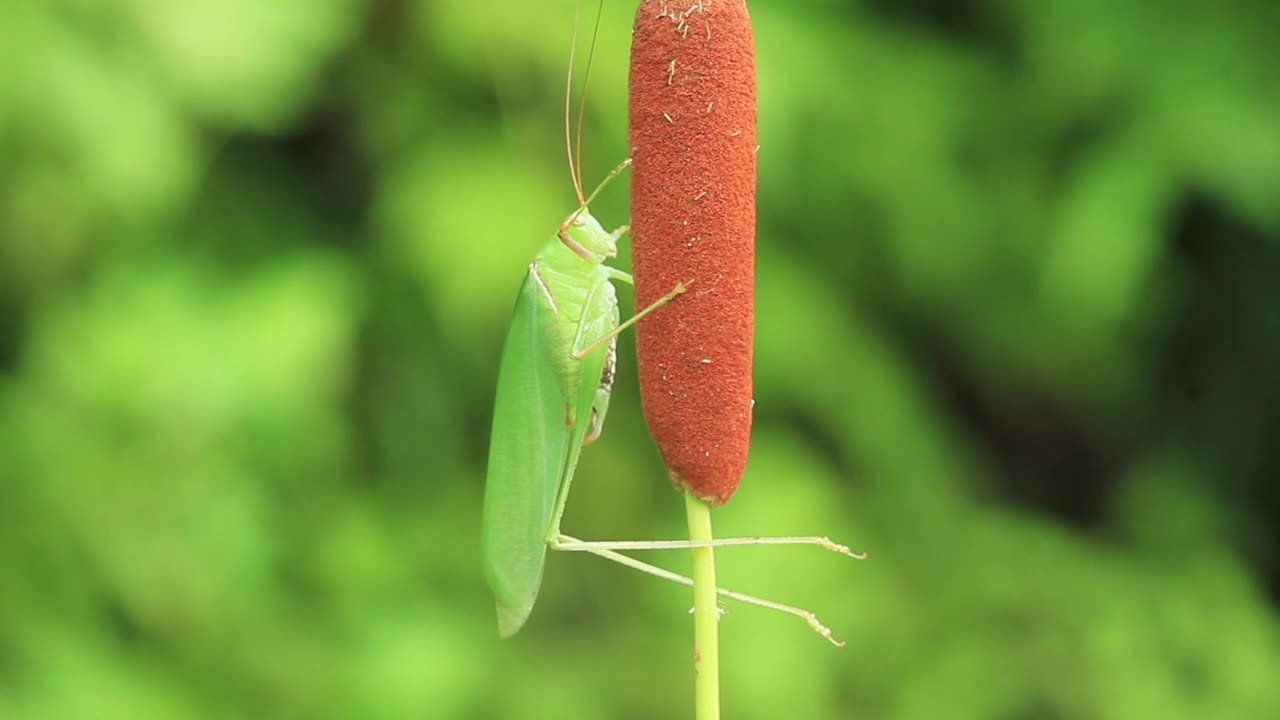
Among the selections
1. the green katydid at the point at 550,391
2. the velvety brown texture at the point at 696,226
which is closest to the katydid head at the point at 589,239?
the green katydid at the point at 550,391

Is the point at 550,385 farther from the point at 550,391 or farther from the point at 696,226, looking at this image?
the point at 696,226

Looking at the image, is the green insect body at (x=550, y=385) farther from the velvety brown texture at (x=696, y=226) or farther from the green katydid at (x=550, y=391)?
the velvety brown texture at (x=696, y=226)

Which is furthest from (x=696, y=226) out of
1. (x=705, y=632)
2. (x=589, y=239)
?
(x=589, y=239)

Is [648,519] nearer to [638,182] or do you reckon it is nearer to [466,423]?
[466,423]

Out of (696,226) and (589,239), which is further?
(589,239)

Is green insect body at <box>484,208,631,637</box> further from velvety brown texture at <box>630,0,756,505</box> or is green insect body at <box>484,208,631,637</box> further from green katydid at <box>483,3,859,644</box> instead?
velvety brown texture at <box>630,0,756,505</box>

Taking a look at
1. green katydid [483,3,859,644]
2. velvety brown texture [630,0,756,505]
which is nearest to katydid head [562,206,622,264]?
green katydid [483,3,859,644]
